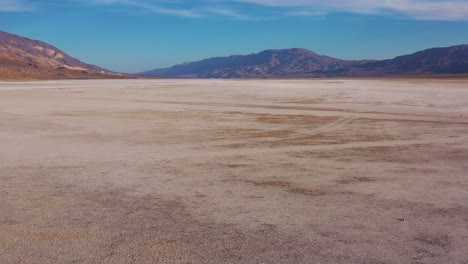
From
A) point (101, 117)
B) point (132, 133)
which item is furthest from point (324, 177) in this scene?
point (101, 117)

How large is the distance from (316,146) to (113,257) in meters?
8.92

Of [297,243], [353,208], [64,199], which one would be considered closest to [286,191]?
[353,208]

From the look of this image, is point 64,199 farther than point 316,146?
Result: No

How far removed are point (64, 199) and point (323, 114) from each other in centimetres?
1736

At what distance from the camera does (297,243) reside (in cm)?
622

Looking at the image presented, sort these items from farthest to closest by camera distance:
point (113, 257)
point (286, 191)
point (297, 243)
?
point (286, 191)
point (297, 243)
point (113, 257)

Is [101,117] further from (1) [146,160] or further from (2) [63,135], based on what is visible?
(1) [146,160]

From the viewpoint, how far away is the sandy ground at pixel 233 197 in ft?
19.7

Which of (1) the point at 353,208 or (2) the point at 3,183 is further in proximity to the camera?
(2) the point at 3,183

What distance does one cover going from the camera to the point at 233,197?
8.34 meters

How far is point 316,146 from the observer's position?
13.8 metres

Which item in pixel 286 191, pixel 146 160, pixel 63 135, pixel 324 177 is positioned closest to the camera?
pixel 286 191

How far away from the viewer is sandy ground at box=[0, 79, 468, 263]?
6016mm

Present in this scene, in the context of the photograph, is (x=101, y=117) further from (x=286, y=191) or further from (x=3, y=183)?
(x=286, y=191)
